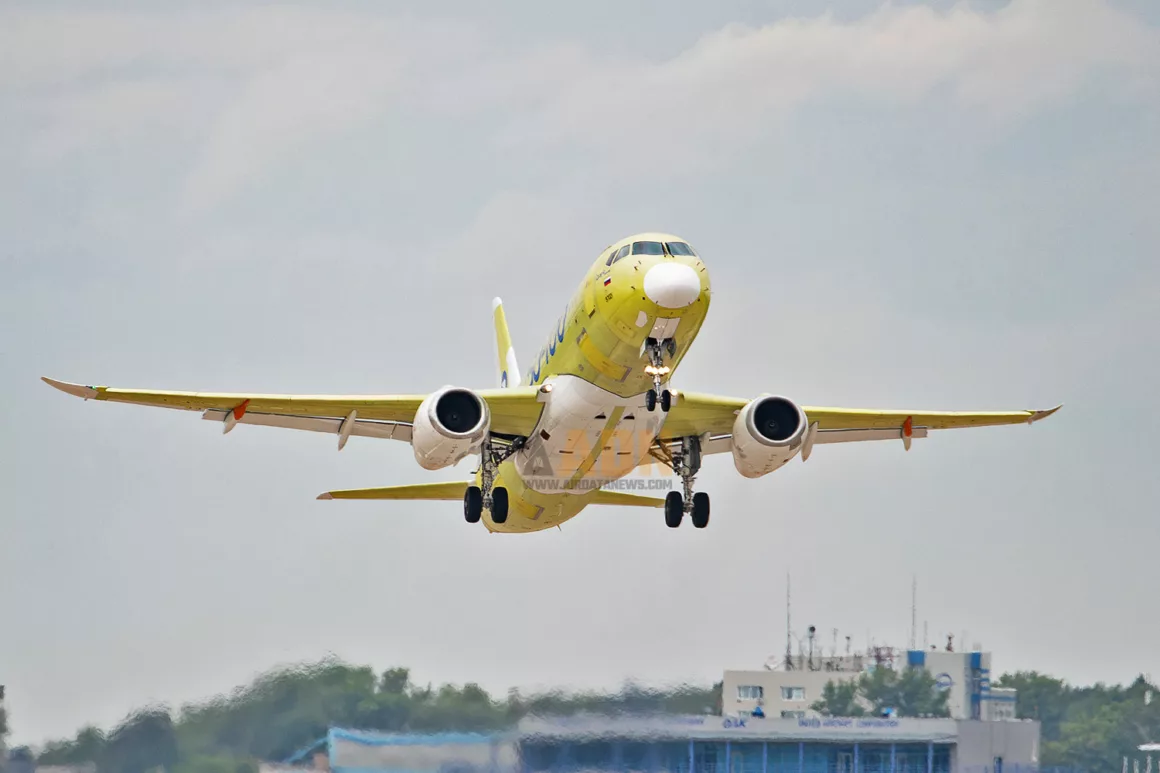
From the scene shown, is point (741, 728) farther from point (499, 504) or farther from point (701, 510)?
point (499, 504)

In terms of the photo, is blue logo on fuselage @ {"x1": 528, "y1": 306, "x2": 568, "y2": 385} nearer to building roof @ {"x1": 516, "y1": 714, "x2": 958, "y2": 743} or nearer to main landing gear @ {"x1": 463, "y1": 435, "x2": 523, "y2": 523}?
main landing gear @ {"x1": 463, "y1": 435, "x2": 523, "y2": 523}

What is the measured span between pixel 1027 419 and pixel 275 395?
1474 cm

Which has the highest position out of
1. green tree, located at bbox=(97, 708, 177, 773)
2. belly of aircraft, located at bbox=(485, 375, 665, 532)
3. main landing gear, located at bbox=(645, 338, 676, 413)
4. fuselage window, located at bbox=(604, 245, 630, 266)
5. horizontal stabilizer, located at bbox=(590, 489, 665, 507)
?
fuselage window, located at bbox=(604, 245, 630, 266)

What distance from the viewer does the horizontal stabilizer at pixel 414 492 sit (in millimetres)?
35131

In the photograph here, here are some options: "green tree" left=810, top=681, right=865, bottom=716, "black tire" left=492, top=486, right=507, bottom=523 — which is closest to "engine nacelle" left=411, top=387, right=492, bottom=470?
"black tire" left=492, top=486, right=507, bottom=523

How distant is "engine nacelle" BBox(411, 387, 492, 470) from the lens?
2969 centimetres

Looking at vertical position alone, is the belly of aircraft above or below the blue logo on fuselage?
below

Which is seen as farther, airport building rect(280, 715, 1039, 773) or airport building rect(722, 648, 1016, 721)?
airport building rect(722, 648, 1016, 721)

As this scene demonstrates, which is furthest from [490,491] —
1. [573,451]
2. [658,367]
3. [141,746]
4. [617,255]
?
[141,746]

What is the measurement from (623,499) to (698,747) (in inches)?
207

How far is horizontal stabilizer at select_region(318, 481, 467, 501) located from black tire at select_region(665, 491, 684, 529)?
4777 mm

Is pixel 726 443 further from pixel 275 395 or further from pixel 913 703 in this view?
pixel 913 703

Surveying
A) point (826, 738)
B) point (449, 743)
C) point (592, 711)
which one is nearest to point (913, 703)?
point (826, 738)

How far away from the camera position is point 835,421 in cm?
3431
